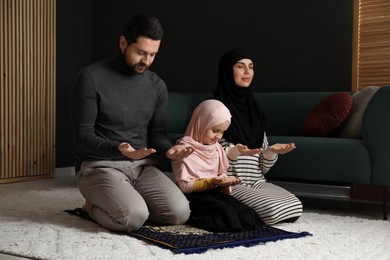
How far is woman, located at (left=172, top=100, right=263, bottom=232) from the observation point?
2.83 meters

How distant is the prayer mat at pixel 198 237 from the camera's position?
238cm

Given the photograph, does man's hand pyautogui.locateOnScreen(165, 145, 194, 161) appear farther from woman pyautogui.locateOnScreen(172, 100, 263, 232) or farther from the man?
woman pyautogui.locateOnScreen(172, 100, 263, 232)

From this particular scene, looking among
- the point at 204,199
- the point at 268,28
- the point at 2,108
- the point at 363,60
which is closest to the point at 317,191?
the point at 363,60

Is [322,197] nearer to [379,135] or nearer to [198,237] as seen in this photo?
[379,135]

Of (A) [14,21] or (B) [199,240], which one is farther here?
(A) [14,21]

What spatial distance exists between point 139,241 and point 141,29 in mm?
1058

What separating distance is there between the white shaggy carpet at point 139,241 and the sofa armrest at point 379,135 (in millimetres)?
290

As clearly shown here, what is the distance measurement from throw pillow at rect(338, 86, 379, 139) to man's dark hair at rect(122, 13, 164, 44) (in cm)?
165

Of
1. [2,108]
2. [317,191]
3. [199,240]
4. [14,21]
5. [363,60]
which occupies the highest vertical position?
[14,21]

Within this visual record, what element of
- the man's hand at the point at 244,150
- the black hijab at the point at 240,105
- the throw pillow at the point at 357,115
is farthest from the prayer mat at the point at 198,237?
the throw pillow at the point at 357,115

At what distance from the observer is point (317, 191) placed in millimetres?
4762

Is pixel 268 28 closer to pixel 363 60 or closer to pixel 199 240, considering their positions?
pixel 363 60

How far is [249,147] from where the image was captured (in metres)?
3.36

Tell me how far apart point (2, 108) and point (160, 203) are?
2653 millimetres
